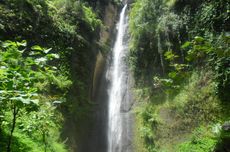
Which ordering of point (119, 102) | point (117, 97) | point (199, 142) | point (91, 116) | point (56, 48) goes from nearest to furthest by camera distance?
point (199, 142)
point (56, 48)
point (91, 116)
point (119, 102)
point (117, 97)

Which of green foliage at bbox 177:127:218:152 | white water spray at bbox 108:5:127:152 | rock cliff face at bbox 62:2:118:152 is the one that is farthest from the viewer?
white water spray at bbox 108:5:127:152

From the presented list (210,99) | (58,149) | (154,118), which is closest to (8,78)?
(58,149)

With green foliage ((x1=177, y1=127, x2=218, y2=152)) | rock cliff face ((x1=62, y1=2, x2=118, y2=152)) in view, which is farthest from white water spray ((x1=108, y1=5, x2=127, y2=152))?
green foliage ((x1=177, y1=127, x2=218, y2=152))

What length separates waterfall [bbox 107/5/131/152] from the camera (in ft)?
42.1

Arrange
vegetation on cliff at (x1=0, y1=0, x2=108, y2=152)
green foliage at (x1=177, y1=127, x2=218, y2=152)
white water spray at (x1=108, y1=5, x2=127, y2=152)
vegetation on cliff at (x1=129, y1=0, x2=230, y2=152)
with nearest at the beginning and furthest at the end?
vegetation on cliff at (x1=0, y1=0, x2=108, y2=152), green foliage at (x1=177, y1=127, x2=218, y2=152), vegetation on cliff at (x1=129, y1=0, x2=230, y2=152), white water spray at (x1=108, y1=5, x2=127, y2=152)

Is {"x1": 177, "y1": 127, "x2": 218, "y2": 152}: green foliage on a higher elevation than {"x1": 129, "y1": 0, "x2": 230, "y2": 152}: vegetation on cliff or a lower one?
lower

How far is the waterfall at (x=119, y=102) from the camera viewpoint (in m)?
12.8

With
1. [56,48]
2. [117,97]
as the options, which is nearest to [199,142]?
[117,97]

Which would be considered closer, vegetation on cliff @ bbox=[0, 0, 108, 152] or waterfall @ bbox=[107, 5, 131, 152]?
vegetation on cliff @ bbox=[0, 0, 108, 152]

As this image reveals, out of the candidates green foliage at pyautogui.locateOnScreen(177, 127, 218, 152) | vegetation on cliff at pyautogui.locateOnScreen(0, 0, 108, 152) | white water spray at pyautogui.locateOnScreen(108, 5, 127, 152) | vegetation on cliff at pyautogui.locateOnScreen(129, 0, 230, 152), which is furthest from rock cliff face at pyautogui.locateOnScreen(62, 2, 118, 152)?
green foliage at pyautogui.locateOnScreen(177, 127, 218, 152)

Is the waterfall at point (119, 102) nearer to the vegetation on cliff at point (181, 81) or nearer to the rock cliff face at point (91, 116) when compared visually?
the rock cliff face at point (91, 116)

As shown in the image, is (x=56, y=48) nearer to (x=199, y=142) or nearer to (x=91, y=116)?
(x=91, y=116)

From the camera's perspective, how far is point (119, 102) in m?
14.6

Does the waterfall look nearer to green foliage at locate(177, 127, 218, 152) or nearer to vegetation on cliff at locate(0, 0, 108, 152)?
vegetation on cliff at locate(0, 0, 108, 152)
